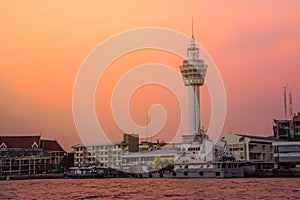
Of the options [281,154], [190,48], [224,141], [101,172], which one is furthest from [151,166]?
[190,48]

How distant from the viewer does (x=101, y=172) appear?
3568 inches

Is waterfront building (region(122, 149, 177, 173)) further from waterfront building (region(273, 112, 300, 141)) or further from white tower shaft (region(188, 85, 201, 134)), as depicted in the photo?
waterfront building (region(273, 112, 300, 141))

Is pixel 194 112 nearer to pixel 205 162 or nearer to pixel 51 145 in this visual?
pixel 205 162

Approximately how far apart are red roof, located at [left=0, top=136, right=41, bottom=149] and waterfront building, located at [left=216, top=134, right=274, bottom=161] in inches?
1752

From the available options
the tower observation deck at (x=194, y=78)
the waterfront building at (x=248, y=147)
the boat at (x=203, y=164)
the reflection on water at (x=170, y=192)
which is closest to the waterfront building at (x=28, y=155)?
the boat at (x=203, y=164)

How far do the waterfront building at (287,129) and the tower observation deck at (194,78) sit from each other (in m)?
14.7

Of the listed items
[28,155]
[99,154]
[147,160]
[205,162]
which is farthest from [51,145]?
[205,162]

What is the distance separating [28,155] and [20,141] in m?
5.57

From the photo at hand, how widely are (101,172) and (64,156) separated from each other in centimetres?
2038

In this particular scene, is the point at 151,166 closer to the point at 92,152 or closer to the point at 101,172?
the point at 101,172

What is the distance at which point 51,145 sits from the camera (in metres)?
112

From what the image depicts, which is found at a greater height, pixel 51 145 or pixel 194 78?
pixel 194 78

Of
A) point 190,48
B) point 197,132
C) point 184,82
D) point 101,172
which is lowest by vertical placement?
point 101,172

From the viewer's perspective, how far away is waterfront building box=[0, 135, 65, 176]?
105 metres
